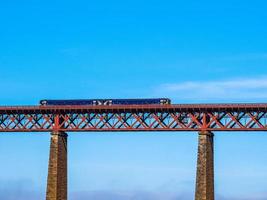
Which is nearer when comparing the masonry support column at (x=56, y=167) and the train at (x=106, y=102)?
the masonry support column at (x=56, y=167)

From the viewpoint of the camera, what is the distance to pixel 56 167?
11662 centimetres

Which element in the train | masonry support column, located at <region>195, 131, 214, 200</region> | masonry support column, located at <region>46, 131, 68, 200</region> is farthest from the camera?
the train

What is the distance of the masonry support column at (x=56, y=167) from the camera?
117 metres

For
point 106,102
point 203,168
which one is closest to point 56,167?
point 106,102

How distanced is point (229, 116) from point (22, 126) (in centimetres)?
2220

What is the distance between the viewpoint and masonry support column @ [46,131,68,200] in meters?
117

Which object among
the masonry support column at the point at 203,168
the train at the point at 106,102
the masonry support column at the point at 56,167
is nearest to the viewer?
the masonry support column at the point at 203,168

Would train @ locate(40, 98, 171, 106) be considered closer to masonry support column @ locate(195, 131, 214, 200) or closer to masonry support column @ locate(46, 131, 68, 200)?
masonry support column @ locate(46, 131, 68, 200)

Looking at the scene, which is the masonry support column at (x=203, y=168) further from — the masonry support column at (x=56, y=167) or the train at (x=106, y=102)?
the masonry support column at (x=56, y=167)

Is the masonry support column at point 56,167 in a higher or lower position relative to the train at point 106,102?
lower

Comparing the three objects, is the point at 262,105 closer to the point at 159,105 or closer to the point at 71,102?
the point at 159,105

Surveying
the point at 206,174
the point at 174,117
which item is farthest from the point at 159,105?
the point at 206,174

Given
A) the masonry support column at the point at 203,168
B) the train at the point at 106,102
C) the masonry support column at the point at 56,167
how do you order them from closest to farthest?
the masonry support column at the point at 203,168
the masonry support column at the point at 56,167
the train at the point at 106,102

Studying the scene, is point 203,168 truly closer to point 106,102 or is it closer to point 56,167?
point 106,102
